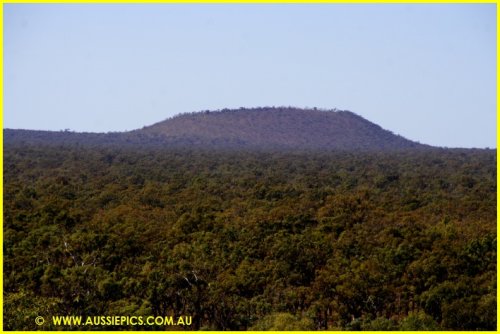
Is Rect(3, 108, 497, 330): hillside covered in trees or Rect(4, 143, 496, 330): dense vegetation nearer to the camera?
Rect(3, 108, 497, 330): hillside covered in trees

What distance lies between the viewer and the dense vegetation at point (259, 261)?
3064 cm

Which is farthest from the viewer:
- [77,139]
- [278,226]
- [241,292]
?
[77,139]

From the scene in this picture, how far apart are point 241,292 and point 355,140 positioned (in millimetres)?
167119

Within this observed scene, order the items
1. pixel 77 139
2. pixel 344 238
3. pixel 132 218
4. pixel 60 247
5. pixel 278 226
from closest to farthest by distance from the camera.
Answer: pixel 60 247 → pixel 344 238 → pixel 278 226 → pixel 132 218 → pixel 77 139

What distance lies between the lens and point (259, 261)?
121ft

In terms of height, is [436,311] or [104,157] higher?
[104,157]

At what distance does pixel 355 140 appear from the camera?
19900cm

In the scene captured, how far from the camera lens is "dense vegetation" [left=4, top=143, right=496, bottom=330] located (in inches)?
1206

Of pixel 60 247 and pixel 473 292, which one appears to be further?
pixel 60 247

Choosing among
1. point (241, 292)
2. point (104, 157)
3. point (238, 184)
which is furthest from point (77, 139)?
point (241, 292)

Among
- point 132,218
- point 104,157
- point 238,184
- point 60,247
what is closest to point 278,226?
point 132,218

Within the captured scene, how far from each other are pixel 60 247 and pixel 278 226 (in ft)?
34.9

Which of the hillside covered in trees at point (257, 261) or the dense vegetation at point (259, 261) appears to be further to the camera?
the dense vegetation at point (259, 261)

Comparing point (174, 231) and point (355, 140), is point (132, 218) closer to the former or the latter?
point (174, 231)
